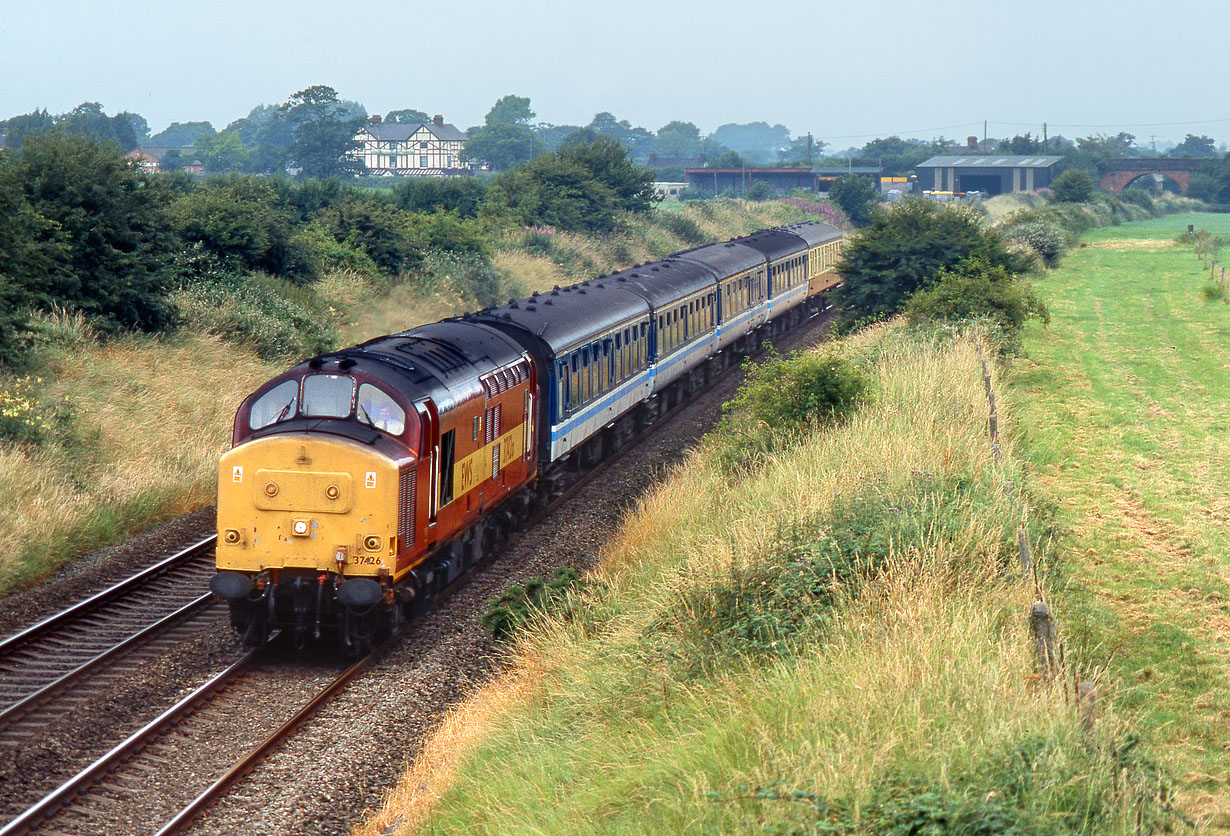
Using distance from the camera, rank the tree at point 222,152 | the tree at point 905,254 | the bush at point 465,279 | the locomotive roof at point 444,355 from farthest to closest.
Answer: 1. the tree at point 222,152
2. the bush at point 465,279
3. the tree at point 905,254
4. the locomotive roof at point 444,355

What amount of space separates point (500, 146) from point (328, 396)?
141 meters

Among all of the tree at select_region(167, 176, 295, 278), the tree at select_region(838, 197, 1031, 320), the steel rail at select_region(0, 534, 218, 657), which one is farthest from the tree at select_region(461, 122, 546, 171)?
the steel rail at select_region(0, 534, 218, 657)

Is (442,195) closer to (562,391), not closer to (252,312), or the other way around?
(252,312)

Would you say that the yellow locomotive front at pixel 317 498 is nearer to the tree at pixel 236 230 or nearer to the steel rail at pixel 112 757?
the steel rail at pixel 112 757

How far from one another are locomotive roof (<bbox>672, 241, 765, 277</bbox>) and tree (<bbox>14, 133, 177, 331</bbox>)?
550 inches

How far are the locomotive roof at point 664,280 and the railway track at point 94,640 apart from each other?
12.7 metres

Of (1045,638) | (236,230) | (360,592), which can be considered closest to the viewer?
(1045,638)

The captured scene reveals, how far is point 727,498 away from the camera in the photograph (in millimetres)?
15172

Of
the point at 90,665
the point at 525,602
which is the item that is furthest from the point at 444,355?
the point at 90,665

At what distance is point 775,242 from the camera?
41.6m

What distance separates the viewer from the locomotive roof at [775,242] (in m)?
39.8

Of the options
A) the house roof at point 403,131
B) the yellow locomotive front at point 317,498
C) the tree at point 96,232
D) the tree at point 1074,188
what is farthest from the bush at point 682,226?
the house roof at point 403,131

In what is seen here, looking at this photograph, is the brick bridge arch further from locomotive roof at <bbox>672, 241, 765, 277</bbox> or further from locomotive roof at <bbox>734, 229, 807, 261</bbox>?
locomotive roof at <bbox>672, 241, 765, 277</bbox>

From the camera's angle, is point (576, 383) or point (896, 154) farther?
point (896, 154)
